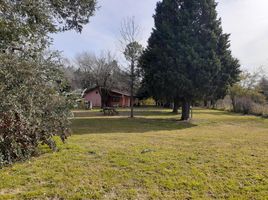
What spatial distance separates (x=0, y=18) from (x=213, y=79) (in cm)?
1273

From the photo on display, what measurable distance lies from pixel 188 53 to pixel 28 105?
1178 centimetres

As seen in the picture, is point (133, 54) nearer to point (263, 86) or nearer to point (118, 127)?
point (118, 127)

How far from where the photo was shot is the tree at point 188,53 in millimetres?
14938

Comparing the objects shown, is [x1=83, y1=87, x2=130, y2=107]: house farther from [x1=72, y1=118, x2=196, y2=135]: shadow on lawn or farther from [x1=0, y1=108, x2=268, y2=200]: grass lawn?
[x1=0, y1=108, x2=268, y2=200]: grass lawn

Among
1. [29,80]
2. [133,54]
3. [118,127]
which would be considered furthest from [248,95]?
[29,80]

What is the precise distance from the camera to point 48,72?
578 centimetres

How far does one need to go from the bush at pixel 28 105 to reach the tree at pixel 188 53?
33.0 feet

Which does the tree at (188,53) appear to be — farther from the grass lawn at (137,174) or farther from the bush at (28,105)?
the bush at (28,105)

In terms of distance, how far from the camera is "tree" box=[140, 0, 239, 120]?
14.9 metres

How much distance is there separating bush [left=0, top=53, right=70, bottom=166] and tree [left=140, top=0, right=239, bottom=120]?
10073 mm

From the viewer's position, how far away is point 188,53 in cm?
1493

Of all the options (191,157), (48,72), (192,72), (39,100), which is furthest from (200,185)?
(192,72)

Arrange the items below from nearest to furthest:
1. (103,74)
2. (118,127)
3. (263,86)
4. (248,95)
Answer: (118,127), (248,95), (263,86), (103,74)

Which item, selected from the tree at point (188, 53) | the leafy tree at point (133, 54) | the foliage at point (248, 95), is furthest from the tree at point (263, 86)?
the leafy tree at point (133, 54)
